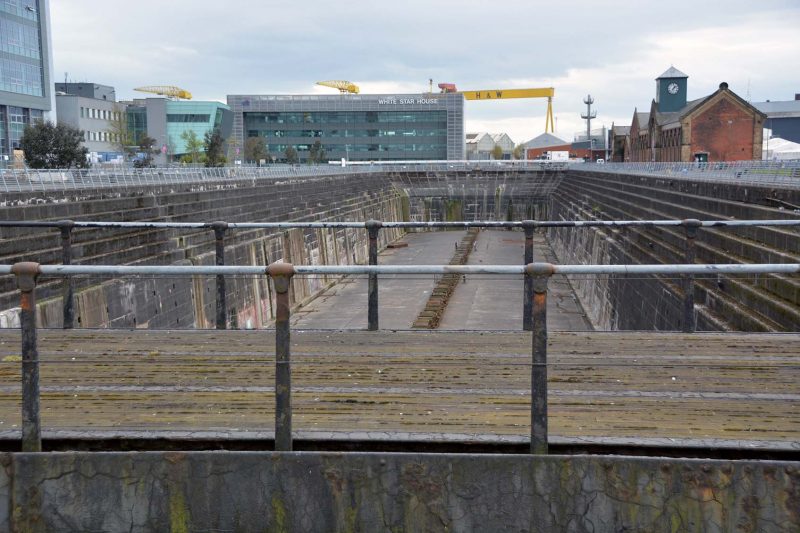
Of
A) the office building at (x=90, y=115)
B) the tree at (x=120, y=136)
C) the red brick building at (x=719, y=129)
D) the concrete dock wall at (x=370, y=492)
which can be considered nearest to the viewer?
the concrete dock wall at (x=370, y=492)

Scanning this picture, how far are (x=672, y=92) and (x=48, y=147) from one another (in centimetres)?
6787

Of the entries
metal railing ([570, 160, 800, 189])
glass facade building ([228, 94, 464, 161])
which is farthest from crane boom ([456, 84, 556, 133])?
metal railing ([570, 160, 800, 189])

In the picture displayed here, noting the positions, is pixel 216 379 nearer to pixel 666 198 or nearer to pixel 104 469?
pixel 104 469

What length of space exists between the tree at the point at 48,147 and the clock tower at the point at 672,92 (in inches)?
2571

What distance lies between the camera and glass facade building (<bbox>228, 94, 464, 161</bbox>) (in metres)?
142

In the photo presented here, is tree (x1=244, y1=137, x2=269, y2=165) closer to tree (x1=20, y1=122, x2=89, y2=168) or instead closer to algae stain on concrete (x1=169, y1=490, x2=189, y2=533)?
tree (x1=20, y1=122, x2=89, y2=168)

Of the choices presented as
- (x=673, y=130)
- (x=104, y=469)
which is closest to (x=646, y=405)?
(x=104, y=469)

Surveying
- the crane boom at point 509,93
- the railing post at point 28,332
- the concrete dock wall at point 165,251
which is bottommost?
the concrete dock wall at point 165,251

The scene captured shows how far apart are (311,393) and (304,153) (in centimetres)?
14013

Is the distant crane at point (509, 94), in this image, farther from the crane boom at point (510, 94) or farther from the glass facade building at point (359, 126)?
the glass facade building at point (359, 126)

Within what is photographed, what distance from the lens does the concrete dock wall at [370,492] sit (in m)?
4.50

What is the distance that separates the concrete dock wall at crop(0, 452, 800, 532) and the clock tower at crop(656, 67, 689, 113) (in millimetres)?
93280

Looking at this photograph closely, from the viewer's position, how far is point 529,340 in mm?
7406

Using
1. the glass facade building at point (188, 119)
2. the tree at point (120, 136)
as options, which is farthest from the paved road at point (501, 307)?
the glass facade building at point (188, 119)
